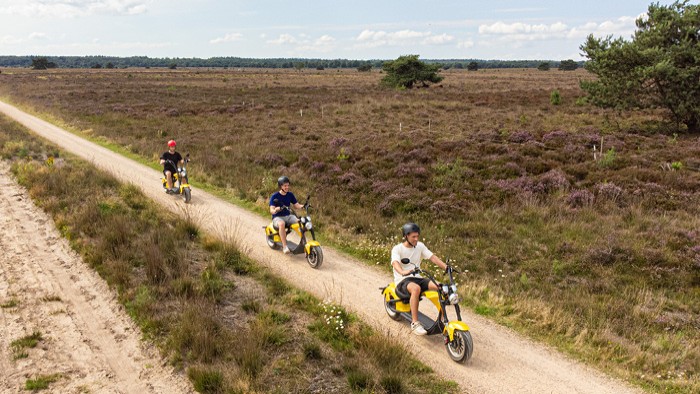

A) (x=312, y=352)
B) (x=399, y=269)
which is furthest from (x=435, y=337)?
(x=312, y=352)

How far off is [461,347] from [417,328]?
2.79 ft

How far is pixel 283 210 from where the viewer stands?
37.2 feet

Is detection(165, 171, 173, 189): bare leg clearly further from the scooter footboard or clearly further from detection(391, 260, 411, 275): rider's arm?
the scooter footboard

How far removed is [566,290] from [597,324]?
1.52 meters

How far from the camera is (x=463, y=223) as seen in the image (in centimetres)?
1348

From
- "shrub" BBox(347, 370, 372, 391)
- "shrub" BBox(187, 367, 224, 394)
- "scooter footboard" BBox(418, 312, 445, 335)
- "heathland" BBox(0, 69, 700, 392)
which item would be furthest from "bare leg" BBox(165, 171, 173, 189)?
"shrub" BBox(347, 370, 372, 391)

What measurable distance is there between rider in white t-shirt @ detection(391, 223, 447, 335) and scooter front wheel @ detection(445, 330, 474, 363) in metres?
0.52

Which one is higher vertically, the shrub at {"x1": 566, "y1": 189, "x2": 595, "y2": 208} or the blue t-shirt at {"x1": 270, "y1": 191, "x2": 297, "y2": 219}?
the blue t-shirt at {"x1": 270, "y1": 191, "x2": 297, "y2": 219}

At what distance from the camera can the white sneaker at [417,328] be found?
7.40m

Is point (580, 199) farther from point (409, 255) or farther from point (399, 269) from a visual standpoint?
point (399, 269)

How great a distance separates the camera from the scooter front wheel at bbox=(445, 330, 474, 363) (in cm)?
671

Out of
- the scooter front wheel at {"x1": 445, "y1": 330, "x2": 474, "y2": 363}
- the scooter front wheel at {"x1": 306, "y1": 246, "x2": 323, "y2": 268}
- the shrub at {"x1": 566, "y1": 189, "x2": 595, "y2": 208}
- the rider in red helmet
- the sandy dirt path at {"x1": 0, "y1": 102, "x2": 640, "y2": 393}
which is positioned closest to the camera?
the sandy dirt path at {"x1": 0, "y1": 102, "x2": 640, "y2": 393}

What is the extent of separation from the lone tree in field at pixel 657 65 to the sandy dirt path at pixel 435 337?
75.8ft

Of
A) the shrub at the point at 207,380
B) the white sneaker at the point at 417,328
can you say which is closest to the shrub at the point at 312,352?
the shrub at the point at 207,380
